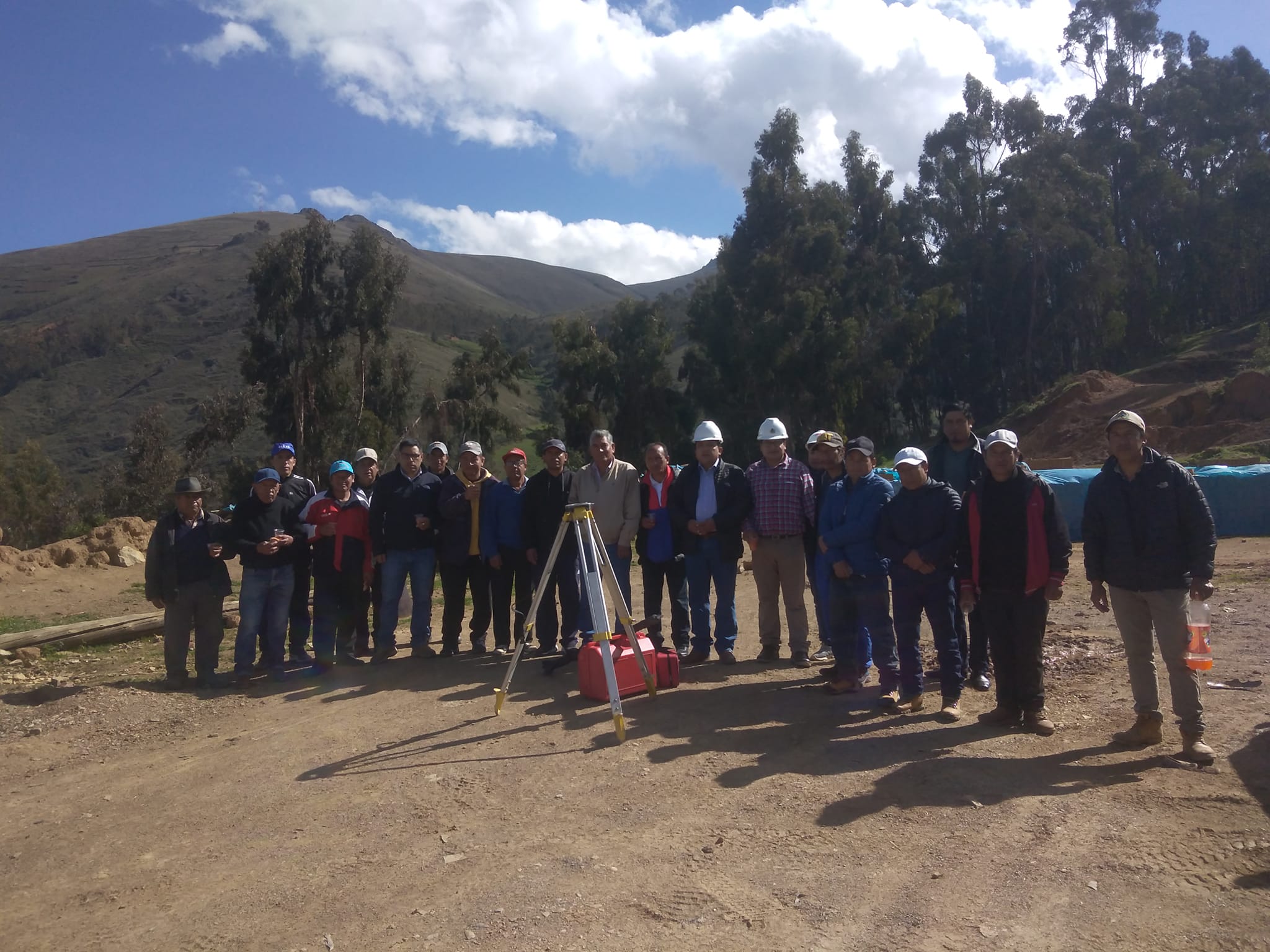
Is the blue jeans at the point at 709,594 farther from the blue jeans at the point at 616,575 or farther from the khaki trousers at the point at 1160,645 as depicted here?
the khaki trousers at the point at 1160,645

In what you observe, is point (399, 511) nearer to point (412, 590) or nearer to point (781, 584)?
point (412, 590)

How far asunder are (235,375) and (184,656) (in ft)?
206

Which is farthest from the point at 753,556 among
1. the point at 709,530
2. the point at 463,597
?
the point at 463,597

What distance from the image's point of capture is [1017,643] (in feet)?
17.7

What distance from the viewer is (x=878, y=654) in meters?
6.01

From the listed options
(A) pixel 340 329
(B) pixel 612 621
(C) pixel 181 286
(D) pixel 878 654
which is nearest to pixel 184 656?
(B) pixel 612 621

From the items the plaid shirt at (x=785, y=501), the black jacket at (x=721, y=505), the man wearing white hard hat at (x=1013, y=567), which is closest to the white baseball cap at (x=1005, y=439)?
the man wearing white hard hat at (x=1013, y=567)

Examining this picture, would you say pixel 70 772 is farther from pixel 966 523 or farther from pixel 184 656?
pixel 966 523

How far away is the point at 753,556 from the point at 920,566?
1.87 metres

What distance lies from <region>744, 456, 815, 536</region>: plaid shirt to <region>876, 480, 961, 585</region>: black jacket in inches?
50.5

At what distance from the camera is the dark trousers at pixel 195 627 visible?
7219 mm

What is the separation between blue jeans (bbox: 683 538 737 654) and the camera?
7.33 meters

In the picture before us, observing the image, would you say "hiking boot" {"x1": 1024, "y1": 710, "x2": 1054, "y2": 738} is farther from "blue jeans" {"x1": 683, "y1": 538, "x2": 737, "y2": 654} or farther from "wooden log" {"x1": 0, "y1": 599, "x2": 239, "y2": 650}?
"wooden log" {"x1": 0, "y1": 599, "x2": 239, "y2": 650}

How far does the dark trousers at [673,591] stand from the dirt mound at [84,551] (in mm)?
12808
